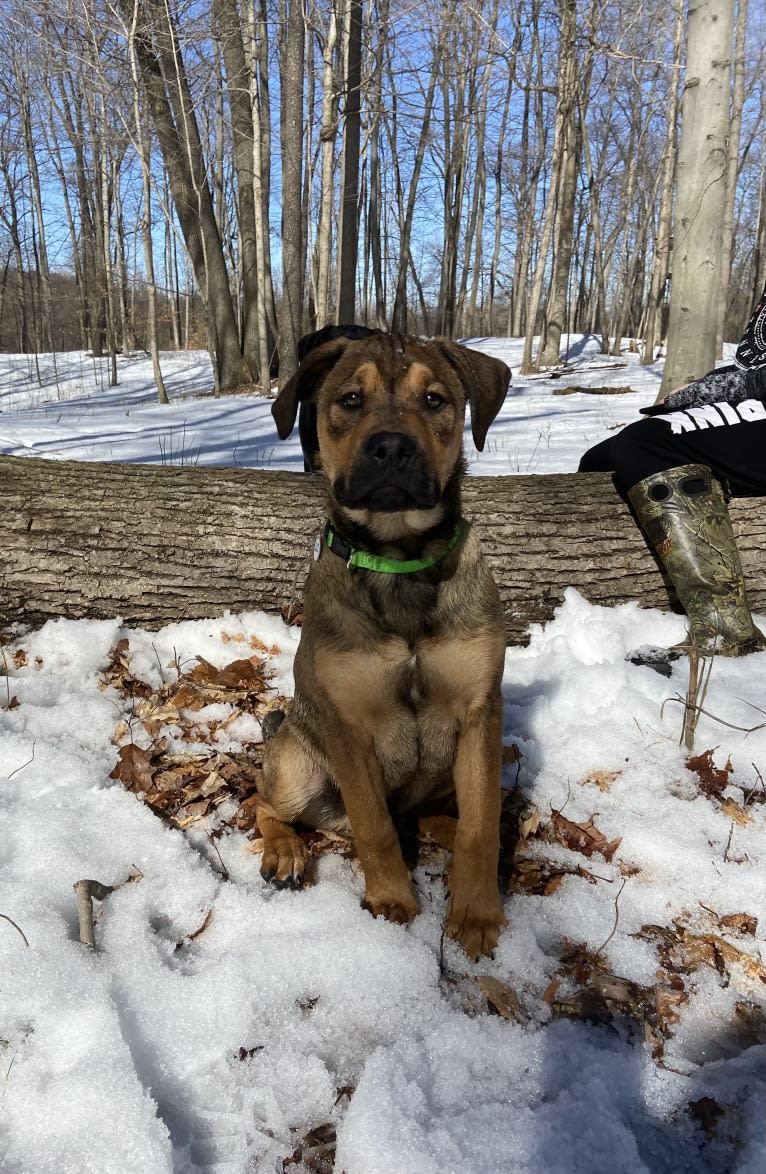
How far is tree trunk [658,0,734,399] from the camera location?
6.14 m

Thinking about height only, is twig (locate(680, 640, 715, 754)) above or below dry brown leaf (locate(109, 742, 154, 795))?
above

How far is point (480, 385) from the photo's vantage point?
8.37ft

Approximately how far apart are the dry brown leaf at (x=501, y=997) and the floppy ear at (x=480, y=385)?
1705mm

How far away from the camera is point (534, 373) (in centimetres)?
1812

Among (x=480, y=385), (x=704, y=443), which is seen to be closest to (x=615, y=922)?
(x=480, y=385)

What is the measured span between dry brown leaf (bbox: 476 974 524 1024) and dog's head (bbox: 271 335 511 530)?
1.39 meters

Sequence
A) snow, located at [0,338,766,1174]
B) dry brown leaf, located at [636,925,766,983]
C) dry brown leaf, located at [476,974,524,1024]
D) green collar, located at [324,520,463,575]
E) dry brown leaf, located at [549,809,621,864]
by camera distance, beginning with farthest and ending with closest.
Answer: dry brown leaf, located at [549,809,621,864] < green collar, located at [324,520,463,575] < dry brown leaf, located at [636,925,766,983] < dry brown leaf, located at [476,974,524,1024] < snow, located at [0,338,766,1174]

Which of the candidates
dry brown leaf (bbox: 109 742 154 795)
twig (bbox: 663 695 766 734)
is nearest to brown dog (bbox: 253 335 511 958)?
dry brown leaf (bbox: 109 742 154 795)

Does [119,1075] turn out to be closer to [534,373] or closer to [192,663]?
[192,663]

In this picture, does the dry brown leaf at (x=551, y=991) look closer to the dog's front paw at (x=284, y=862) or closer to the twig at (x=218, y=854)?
the dog's front paw at (x=284, y=862)

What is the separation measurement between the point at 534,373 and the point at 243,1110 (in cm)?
1836

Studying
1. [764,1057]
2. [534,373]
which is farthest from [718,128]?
[534,373]

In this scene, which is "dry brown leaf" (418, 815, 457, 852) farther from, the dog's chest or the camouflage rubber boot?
the camouflage rubber boot

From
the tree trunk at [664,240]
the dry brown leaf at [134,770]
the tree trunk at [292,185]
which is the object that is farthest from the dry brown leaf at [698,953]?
the tree trunk at [664,240]
